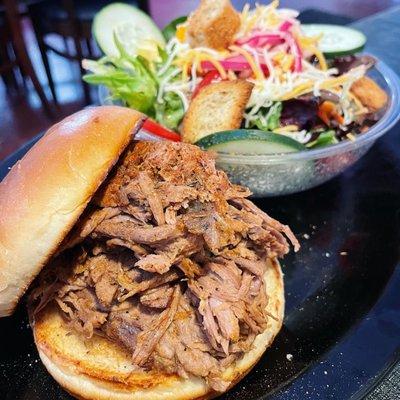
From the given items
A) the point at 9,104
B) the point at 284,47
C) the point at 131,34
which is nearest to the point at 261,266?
the point at 284,47

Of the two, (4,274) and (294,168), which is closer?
(4,274)

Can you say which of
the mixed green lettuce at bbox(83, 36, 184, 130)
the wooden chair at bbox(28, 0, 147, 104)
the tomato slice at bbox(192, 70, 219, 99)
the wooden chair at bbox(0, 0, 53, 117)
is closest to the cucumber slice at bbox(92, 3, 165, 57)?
the mixed green lettuce at bbox(83, 36, 184, 130)

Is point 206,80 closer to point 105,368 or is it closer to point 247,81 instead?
point 247,81

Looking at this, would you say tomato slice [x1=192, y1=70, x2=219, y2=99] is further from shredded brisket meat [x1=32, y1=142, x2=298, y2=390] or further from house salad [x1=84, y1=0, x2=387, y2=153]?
shredded brisket meat [x1=32, y1=142, x2=298, y2=390]

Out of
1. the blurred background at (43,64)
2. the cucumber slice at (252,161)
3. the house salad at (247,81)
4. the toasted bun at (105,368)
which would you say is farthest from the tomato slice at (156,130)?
the blurred background at (43,64)

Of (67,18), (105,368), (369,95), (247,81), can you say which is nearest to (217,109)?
(247,81)

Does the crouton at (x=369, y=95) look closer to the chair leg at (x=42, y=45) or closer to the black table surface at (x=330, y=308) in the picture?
the black table surface at (x=330, y=308)

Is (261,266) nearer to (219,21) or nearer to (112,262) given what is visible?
(112,262)
